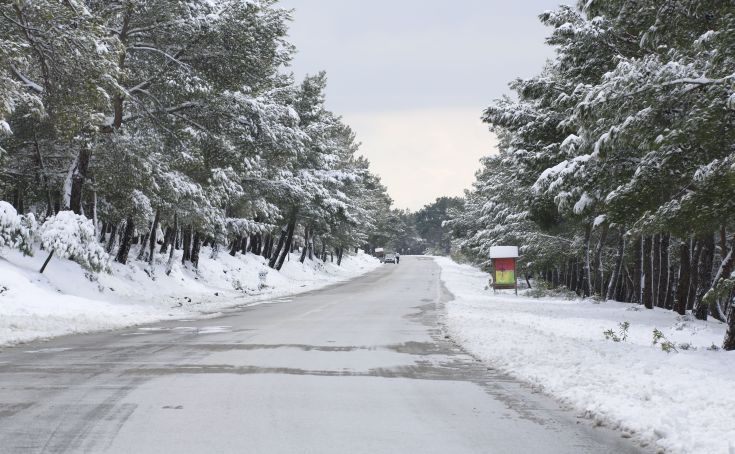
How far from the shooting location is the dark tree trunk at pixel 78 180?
68.3 ft

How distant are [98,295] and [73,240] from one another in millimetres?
3306

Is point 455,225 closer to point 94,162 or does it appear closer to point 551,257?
point 551,257

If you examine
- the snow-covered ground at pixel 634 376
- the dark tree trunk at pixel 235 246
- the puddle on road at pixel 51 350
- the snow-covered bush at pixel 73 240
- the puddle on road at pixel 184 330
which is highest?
the dark tree trunk at pixel 235 246

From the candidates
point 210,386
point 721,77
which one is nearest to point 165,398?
point 210,386

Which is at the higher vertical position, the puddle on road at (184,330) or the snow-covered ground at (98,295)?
the snow-covered ground at (98,295)

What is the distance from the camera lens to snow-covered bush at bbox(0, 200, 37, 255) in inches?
659

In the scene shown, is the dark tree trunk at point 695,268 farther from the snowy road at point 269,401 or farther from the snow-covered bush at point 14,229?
the snow-covered bush at point 14,229

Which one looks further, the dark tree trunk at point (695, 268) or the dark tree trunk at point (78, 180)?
the dark tree trunk at point (695, 268)

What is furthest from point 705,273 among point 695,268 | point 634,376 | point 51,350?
point 51,350

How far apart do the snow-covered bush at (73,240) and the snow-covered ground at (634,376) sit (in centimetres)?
1054

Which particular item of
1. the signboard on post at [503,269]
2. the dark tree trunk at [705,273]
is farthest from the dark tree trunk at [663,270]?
the signboard on post at [503,269]

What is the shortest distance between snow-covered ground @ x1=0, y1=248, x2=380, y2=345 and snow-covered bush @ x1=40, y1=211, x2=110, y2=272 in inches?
44.3

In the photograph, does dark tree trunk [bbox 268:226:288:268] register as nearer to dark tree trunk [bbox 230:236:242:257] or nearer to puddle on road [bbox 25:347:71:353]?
dark tree trunk [bbox 230:236:242:257]

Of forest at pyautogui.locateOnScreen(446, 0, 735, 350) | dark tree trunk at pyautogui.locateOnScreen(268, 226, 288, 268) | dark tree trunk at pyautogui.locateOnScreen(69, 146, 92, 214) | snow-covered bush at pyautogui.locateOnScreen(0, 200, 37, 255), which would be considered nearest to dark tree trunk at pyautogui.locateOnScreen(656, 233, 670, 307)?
forest at pyautogui.locateOnScreen(446, 0, 735, 350)
